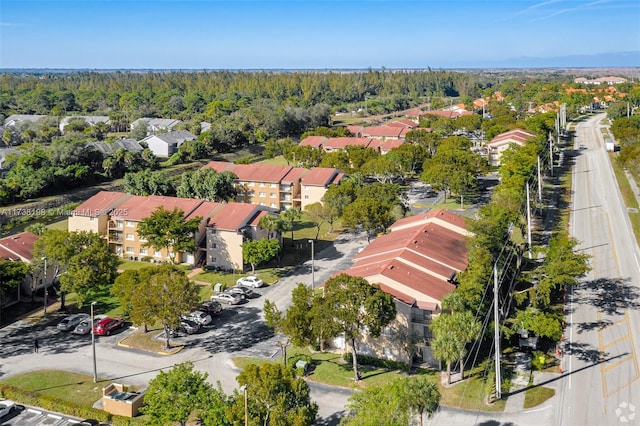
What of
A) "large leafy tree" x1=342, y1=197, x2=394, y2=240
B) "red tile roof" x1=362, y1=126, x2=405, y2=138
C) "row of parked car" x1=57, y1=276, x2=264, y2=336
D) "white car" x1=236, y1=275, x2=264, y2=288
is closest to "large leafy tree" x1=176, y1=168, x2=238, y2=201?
"large leafy tree" x1=342, y1=197, x2=394, y2=240

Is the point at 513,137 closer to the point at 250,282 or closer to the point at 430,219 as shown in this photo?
the point at 430,219

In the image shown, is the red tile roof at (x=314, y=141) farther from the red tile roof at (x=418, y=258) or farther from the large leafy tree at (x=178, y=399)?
the large leafy tree at (x=178, y=399)

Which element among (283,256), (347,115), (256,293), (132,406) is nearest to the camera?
(132,406)

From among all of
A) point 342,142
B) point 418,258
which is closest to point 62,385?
point 418,258

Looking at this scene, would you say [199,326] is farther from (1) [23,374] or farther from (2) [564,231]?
(2) [564,231]

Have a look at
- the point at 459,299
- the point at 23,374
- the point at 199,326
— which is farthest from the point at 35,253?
the point at 459,299

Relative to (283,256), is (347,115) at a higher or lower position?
higher
